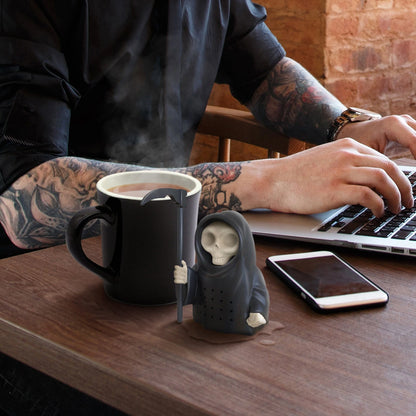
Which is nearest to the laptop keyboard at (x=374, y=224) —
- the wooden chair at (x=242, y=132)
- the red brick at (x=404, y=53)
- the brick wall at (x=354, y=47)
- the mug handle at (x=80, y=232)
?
the mug handle at (x=80, y=232)

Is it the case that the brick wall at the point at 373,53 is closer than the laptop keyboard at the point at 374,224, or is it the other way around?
the laptop keyboard at the point at 374,224

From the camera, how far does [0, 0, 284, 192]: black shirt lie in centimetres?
110

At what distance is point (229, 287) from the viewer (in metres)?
0.55

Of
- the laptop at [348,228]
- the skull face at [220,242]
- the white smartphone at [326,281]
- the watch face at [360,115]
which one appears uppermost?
the watch face at [360,115]

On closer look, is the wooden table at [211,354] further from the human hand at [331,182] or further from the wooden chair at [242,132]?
the wooden chair at [242,132]

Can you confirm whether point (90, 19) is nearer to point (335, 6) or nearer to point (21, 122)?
point (21, 122)

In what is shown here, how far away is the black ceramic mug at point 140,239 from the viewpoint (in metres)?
0.60

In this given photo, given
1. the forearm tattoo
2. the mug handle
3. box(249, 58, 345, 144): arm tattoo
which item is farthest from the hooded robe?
box(249, 58, 345, 144): arm tattoo

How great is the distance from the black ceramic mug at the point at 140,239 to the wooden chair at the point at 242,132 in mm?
870

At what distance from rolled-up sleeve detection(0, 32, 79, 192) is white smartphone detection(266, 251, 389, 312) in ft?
1.80

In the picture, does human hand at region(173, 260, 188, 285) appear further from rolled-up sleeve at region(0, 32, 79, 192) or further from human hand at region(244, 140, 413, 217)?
rolled-up sleeve at region(0, 32, 79, 192)

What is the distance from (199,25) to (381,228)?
0.91m

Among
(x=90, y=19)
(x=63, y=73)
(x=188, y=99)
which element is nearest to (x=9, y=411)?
(x=63, y=73)

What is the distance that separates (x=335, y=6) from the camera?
7.94ft
